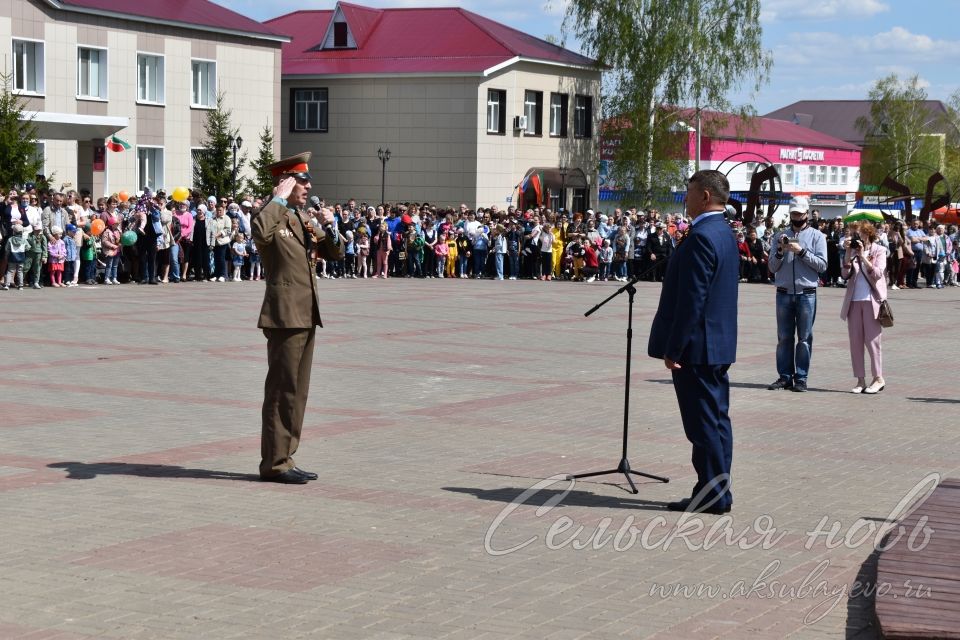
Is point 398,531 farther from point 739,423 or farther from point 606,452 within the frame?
point 739,423

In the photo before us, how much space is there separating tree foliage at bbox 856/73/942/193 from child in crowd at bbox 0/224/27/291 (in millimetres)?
81603

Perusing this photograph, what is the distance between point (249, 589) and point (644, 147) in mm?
48459

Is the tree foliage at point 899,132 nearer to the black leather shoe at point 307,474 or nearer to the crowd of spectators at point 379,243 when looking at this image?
the crowd of spectators at point 379,243

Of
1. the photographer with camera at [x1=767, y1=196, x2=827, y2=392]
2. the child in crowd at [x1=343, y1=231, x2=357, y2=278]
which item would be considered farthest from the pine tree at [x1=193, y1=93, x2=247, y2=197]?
the photographer with camera at [x1=767, y1=196, x2=827, y2=392]

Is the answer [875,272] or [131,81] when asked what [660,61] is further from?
[875,272]

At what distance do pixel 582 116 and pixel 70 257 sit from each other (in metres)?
34.9

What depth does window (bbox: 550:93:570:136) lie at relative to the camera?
55844 millimetres

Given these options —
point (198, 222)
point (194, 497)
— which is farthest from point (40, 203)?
point (194, 497)

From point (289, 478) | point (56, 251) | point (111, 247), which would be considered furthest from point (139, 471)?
point (111, 247)

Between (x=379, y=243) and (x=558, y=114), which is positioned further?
(x=558, y=114)

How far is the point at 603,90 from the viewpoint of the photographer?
54.8 meters

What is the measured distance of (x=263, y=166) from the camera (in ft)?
151

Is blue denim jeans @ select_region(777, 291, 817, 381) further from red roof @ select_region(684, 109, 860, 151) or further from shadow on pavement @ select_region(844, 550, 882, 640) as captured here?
red roof @ select_region(684, 109, 860, 151)

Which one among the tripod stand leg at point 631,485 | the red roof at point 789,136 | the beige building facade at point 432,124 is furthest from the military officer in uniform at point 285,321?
the red roof at point 789,136
